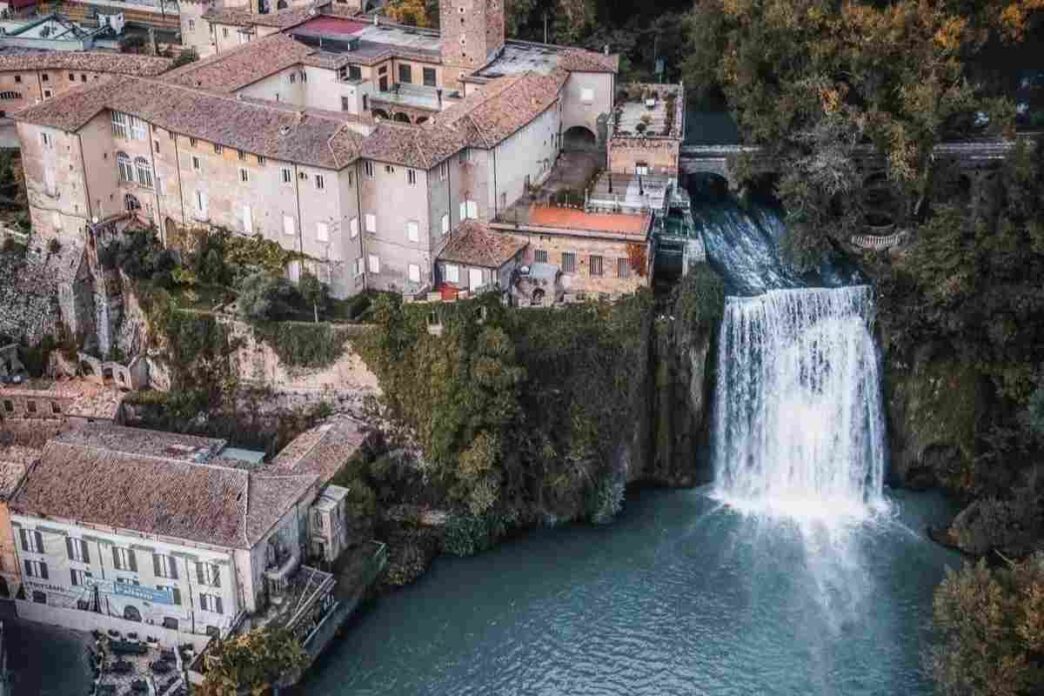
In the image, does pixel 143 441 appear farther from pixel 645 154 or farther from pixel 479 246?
pixel 645 154

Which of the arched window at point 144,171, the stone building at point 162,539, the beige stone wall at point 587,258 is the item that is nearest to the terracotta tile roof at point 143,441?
the stone building at point 162,539

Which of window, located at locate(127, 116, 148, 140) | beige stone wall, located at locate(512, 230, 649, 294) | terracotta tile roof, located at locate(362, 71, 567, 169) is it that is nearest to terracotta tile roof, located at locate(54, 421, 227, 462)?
window, located at locate(127, 116, 148, 140)

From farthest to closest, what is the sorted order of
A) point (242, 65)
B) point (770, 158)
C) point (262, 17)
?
point (262, 17)
point (242, 65)
point (770, 158)

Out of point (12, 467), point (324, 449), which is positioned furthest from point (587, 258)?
point (12, 467)

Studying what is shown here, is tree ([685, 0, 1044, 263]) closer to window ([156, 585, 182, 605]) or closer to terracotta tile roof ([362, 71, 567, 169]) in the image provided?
terracotta tile roof ([362, 71, 567, 169])

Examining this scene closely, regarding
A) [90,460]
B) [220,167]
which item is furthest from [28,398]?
[220,167]

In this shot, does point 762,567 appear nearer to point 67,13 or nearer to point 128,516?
point 128,516
